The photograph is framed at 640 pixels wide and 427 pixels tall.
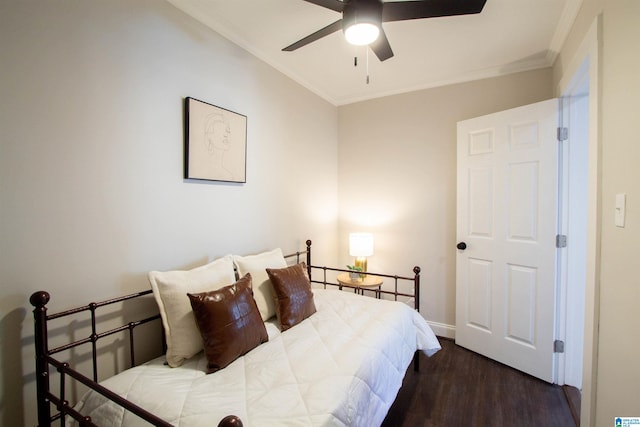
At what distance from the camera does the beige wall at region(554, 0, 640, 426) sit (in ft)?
3.57

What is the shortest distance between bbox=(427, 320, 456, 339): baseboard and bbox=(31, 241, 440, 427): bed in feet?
3.69

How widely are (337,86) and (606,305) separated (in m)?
2.70

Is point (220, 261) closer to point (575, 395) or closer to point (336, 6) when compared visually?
point (336, 6)

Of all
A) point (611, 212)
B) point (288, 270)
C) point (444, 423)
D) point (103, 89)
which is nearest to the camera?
point (611, 212)

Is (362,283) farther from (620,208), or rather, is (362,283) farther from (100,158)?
(100,158)

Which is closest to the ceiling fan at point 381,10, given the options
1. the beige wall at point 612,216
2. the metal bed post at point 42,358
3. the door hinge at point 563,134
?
the beige wall at point 612,216

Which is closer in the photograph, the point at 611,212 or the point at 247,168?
the point at 611,212

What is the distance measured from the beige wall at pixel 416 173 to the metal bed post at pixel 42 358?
106 inches

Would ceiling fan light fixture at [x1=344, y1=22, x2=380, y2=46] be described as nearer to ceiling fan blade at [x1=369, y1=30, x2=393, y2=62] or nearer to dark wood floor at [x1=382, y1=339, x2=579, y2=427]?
ceiling fan blade at [x1=369, y1=30, x2=393, y2=62]

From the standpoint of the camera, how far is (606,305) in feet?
4.24

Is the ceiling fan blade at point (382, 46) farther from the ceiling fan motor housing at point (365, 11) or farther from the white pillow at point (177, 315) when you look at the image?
the white pillow at point (177, 315)

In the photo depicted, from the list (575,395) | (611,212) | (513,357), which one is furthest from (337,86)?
(575,395)

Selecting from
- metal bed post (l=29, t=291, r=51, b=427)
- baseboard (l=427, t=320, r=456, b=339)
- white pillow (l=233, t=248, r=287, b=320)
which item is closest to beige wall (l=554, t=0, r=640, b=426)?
baseboard (l=427, t=320, r=456, b=339)

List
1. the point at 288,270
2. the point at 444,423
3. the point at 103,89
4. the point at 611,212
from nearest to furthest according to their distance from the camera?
the point at 611,212, the point at 103,89, the point at 444,423, the point at 288,270
